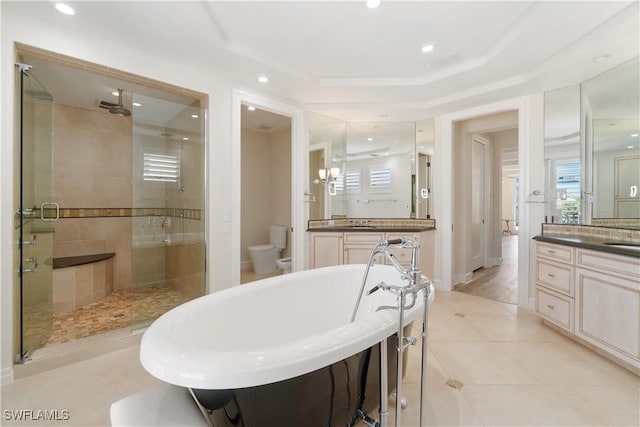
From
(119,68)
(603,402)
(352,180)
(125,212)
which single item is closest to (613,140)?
(603,402)

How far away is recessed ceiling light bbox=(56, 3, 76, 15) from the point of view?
1.81 meters

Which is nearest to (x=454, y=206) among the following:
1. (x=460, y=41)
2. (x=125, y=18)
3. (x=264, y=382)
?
(x=460, y=41)

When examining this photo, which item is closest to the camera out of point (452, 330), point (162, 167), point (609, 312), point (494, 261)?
point (609, 312)

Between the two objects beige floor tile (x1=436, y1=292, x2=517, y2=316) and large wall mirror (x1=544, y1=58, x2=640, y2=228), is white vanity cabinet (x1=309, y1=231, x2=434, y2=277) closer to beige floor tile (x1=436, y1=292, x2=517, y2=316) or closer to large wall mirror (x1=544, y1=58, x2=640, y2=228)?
beige floor tile (x1=436, y1=292, x2=517, y2=316)

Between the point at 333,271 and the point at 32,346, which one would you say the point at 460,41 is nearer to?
Answer: the point at 333,271

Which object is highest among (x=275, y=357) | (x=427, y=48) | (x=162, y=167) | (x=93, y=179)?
(x=427, y=48)

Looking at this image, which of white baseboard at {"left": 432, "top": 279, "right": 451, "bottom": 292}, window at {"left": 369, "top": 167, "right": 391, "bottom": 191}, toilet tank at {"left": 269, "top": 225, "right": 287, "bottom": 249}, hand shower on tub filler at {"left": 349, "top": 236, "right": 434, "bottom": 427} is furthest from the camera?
toilet tank at {"left": 269, "top": 225, "right": 287, "bottom": 249}

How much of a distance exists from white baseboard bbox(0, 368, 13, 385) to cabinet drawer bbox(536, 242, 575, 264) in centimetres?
418

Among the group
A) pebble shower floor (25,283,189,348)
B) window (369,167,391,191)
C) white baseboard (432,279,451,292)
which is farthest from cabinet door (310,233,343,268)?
pebble shower floor (25,283,189,348)

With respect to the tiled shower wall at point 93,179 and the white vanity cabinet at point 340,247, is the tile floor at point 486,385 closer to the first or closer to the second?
the white vanity cabinet at point 340,247

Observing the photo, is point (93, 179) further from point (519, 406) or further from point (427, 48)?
point (519, 406)

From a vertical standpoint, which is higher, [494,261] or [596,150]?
[596,150]

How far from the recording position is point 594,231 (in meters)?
2.71

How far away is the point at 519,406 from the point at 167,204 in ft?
11.5
